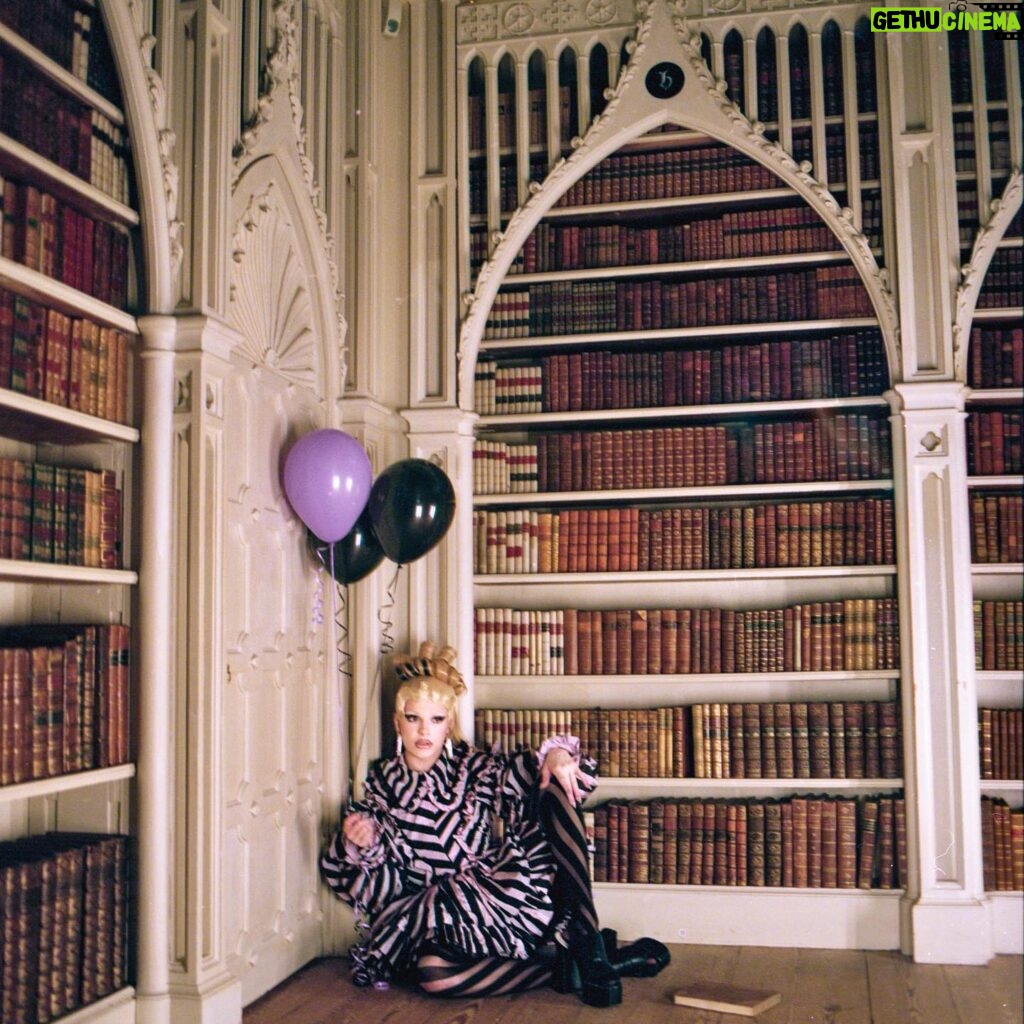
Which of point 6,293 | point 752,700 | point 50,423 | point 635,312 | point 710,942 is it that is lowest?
point 710,942

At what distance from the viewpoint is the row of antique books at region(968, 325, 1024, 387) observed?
407cm

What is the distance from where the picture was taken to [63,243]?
9.27 ft

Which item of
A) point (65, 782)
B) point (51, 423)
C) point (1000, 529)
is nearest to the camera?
point (65, 782)

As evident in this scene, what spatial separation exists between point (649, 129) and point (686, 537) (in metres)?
1.46

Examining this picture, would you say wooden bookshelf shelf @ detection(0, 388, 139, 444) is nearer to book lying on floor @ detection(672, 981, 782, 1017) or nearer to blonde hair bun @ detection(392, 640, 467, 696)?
blonde hair bun @ detection(392, 640, 467, 696)

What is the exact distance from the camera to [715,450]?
4.23 meters

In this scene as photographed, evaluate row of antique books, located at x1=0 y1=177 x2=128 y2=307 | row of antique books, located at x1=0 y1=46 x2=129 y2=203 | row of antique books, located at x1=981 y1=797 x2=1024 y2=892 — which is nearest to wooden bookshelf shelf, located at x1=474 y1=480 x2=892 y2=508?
row of antique books, located at x1=981 y1=797 x2=1024 y2=892

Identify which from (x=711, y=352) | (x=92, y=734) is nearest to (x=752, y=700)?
(x=711, y=352)

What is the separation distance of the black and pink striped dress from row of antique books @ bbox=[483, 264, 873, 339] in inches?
60.9

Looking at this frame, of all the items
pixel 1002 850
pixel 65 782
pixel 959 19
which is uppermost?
pixel 959 19

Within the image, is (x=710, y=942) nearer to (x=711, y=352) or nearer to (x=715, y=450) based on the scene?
(x=715, y=450)

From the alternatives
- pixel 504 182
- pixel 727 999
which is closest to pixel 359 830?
pixel 727 999

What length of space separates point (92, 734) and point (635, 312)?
7.79 feet

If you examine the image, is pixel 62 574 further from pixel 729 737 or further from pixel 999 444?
pixel 999 444
